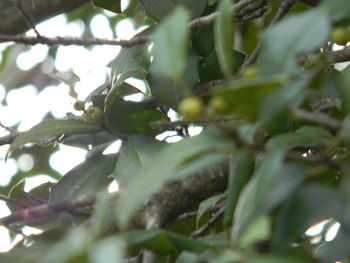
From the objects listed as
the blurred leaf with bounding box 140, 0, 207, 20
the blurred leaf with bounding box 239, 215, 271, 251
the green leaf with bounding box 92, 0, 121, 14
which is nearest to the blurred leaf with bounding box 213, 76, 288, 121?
the blurred leaf with bounding box 239, 215, 271, 251

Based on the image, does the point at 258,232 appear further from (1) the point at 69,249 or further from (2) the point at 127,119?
(2) the point at 127,119

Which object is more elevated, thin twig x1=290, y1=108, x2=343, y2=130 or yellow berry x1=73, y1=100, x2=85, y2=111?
thin twig x1=290, y1=108, x2=343, y2=130

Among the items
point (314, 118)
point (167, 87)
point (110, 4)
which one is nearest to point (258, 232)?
point (314, 118)

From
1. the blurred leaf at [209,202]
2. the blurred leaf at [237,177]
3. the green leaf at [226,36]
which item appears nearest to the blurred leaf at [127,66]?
the blurred leaf at [209,202]

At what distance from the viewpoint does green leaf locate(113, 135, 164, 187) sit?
101 cm

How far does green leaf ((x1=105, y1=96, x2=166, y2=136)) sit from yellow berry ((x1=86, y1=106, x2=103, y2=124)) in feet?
0.07

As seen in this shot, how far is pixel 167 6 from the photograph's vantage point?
119 centimetres

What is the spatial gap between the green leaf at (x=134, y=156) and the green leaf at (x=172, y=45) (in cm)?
44

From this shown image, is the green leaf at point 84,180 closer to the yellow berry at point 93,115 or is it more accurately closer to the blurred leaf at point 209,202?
the yellow berry at point 93,115

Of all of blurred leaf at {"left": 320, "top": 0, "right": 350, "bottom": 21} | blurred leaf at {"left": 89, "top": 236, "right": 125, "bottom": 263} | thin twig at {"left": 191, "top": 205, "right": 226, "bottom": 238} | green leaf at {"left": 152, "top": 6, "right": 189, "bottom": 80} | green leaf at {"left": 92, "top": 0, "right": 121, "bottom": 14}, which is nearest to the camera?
blurred leaf at {"left": 89, "top": 236, "right": 125, "bottom": 263}

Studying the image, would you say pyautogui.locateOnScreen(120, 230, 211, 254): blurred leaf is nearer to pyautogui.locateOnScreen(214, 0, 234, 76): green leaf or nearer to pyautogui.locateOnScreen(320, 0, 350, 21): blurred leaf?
pyautogui.locateOnScreen(214, 0, 234, 76): green leaf

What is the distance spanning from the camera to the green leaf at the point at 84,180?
1.09m

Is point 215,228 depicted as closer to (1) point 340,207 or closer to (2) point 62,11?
(1) point 340,207

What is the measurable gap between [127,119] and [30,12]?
73 cm
